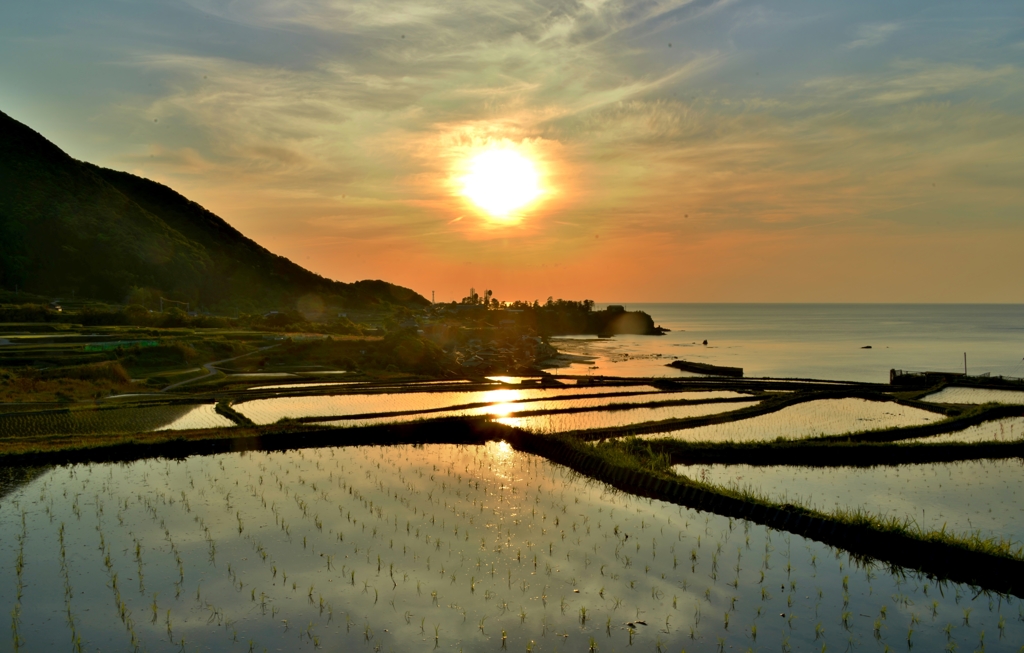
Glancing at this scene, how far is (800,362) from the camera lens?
6066 cm

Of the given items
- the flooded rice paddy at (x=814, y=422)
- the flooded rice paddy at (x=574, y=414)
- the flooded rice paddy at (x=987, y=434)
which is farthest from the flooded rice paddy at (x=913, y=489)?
the flooded rice paddy at (x=574, y=414)

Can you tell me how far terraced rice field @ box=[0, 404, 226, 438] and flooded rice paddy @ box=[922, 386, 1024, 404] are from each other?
30.9m

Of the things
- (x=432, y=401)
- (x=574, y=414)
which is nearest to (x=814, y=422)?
(x=574, y=414)

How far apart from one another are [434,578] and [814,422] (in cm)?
1892

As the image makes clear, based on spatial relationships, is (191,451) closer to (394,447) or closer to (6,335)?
(394,447)

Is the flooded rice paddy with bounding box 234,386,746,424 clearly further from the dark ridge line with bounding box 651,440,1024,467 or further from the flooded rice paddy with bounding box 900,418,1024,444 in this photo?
the flooded rice paddy with bounding box 900,418,1024,444

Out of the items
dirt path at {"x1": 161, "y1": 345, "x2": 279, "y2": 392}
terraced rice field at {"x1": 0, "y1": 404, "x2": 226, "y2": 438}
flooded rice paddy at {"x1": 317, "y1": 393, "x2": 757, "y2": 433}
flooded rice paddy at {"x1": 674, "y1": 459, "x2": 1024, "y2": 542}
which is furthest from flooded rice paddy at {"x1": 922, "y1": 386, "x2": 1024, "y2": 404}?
dirt path at {"x1": 161, "y1": 345, "x2": 279, "y2": 392}

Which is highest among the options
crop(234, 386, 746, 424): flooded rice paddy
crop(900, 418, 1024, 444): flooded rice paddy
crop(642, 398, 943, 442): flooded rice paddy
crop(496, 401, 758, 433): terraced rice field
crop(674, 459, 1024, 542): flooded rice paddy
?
crop(234, 386, 746, 424): flooded rice paddy

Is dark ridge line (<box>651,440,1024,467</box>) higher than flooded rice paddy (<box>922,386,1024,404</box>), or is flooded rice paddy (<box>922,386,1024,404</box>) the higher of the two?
flooded rice paddy (<box>922,386,1024,404</box>)

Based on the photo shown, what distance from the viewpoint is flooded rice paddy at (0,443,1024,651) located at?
25.2ft

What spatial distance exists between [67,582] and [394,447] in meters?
10.3

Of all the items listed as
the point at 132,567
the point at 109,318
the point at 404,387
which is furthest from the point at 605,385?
the point at 109,318

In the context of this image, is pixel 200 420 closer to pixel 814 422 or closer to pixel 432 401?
pixel 432 401

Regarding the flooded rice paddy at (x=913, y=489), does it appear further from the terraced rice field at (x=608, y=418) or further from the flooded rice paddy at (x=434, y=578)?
the terraced rice field at (x=608, y=418)
